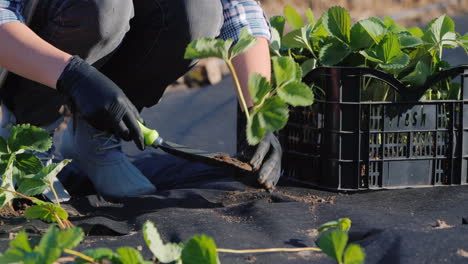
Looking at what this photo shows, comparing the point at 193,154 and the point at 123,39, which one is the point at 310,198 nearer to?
the point at 193,154

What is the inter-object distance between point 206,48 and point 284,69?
14 cm

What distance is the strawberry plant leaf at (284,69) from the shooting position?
1.07 m

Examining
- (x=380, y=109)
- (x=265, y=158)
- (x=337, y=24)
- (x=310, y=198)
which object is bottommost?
(x=310, y=198)

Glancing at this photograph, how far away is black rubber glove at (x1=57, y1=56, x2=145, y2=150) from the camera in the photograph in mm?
1340

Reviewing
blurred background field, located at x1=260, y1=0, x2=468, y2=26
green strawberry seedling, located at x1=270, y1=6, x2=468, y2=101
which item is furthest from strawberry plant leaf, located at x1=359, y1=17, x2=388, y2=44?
→ blurred background field, located at x1=260, y1=0, x2=468, y2=26

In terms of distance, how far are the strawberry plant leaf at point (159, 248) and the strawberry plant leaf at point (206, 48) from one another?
27 centimetres

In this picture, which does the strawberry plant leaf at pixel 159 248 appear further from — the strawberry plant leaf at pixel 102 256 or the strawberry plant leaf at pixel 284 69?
the strawberry plant leaf at pixel 284 69

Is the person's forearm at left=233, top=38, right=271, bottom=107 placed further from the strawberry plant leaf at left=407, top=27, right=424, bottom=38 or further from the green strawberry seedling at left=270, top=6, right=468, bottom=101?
the strawberry plant leaf at left=407, top=27, right=424, bottom=38

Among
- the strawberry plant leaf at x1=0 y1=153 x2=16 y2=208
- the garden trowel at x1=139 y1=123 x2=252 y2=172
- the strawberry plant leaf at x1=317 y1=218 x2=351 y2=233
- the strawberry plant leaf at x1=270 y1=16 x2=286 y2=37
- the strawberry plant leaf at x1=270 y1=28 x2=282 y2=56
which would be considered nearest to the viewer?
the strawberry plant leaf at x1=317 y1=218 x2=351 y2=233

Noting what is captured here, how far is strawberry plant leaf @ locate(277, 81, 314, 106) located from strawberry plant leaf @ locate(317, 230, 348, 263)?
0.81 feet

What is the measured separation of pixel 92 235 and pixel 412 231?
2.09 feet

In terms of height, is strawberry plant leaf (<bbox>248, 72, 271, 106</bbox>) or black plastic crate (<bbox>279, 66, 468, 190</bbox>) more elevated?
strawberry plant leaf (<bbox>248, 72, 271, 106</bbox>)

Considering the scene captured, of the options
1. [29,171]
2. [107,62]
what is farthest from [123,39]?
[29,171]

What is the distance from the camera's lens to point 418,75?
5.32 ft
